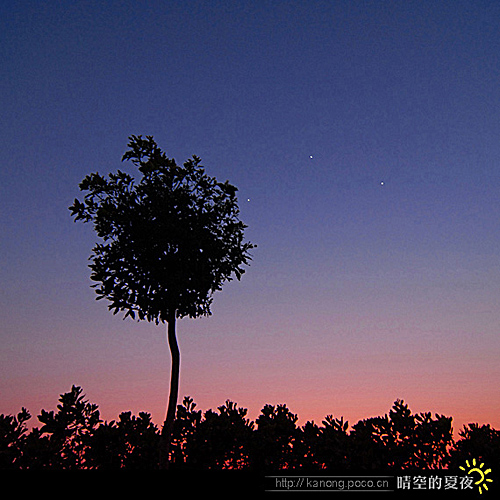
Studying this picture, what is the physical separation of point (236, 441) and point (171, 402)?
4.18 m

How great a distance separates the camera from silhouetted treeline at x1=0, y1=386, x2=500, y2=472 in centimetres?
1845

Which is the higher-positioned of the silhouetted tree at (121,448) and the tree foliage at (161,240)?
the tree foliage at (161,240)

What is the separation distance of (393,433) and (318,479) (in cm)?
825

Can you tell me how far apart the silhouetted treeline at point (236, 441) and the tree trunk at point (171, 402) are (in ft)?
8.94

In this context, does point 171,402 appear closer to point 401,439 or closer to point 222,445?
point 222,445

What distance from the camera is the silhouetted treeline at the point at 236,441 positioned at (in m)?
18.5

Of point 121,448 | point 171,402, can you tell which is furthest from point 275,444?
point 121,448

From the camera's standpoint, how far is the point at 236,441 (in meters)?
21.6

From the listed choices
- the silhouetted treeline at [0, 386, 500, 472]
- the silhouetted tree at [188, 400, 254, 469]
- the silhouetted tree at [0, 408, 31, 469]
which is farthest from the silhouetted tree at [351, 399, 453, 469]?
the silhouetted tree at [0, 408, 31, 469]

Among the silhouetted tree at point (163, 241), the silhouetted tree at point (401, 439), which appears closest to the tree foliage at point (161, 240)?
the silhouetted tree at point (163, 241)

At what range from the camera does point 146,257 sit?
21.1m

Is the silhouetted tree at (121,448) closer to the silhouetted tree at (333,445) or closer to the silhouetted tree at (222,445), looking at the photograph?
the silhouetted tree at (222,445)

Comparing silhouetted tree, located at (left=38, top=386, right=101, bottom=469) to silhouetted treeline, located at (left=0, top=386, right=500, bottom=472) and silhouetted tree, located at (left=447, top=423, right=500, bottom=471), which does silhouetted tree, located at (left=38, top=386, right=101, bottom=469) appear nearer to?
silhouetted treeline, located at (left=0, top=386, right=500, bottom=472)

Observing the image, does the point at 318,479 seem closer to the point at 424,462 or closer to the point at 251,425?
the point at 424,462
